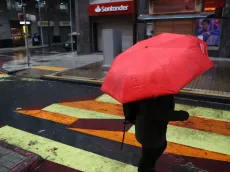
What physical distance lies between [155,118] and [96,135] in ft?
8.74

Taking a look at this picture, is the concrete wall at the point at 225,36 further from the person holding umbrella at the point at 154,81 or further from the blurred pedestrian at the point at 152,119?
the blurred pedestrian at the point at 152,119

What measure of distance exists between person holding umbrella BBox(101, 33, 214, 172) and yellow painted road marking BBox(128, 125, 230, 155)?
5.93 feet

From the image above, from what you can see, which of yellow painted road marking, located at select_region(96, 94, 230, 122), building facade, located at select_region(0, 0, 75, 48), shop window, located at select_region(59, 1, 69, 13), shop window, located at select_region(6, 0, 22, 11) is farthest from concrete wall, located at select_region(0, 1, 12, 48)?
yellow painted road marking, located at select_region(96, 94, 230, 122)

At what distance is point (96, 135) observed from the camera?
4742mm

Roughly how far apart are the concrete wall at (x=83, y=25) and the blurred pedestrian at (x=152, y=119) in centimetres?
1552

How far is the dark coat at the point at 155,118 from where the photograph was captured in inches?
89.7

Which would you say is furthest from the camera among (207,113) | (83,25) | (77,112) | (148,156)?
(83,25)

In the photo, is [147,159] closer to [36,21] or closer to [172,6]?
[172,6]

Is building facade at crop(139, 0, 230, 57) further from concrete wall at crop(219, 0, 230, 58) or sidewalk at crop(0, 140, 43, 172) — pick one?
sidewalk at crop(0, 140, 43, 172)

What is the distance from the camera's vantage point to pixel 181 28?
13781 mm

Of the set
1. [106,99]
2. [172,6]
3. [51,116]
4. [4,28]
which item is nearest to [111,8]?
[172,6]

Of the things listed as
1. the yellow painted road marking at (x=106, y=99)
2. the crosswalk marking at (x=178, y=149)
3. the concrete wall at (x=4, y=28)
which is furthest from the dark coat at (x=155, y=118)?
the concrete wall at (x=4, y=28)

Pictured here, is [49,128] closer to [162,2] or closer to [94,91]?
[94,91]

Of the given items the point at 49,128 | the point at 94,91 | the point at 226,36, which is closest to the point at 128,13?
the point at 226,36
